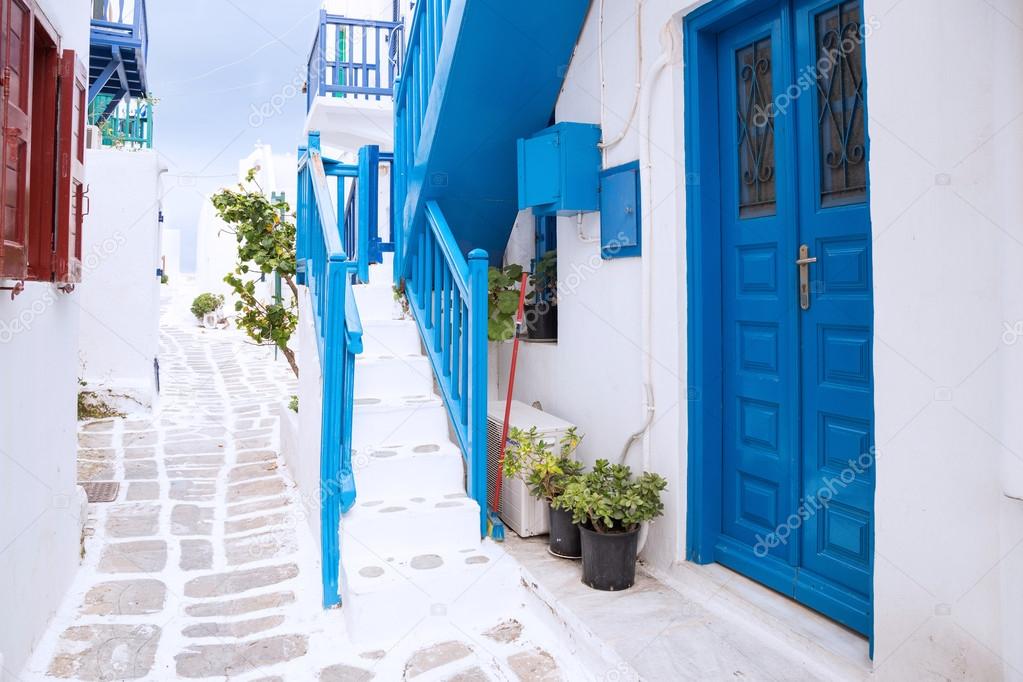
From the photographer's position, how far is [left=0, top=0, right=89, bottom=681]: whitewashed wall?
2.71m

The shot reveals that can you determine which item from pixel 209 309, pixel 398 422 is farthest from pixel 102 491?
pixel 209 309

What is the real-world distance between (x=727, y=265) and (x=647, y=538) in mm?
1403

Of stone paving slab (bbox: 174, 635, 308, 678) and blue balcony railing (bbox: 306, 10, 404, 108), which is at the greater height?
blue balcony railing (bbox: 306, 10, 404, 108)

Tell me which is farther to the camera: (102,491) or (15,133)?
(102,491)

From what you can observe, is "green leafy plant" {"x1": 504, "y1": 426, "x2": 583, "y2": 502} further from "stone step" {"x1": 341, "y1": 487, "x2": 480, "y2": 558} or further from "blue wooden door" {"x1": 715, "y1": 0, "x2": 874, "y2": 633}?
"blue wooden door" {"x1": 715, "y1": 0, "x2": 874, "y2": 633}

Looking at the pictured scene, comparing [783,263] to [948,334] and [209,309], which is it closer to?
[948,334]

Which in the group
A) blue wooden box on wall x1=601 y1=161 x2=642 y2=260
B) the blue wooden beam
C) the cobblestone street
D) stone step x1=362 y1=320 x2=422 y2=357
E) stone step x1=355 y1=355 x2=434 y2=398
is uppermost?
the blue wooden beam

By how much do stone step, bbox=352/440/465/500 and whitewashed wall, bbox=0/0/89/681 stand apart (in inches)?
55.4

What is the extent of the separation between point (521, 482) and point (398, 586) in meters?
1.00

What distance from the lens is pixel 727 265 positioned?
11.4 feet

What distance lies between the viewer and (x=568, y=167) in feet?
13.2

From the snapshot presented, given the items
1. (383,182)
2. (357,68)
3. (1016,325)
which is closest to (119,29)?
(357,68)

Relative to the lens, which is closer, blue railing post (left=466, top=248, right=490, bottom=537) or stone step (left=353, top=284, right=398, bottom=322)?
blue railing post (left=466, top=248, right=490, bottom=537)

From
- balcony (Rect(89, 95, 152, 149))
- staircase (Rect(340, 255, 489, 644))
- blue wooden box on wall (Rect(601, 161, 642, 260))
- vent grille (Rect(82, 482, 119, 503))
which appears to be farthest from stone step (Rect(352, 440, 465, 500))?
balcony (Rect(89, 95, 152, 149))
